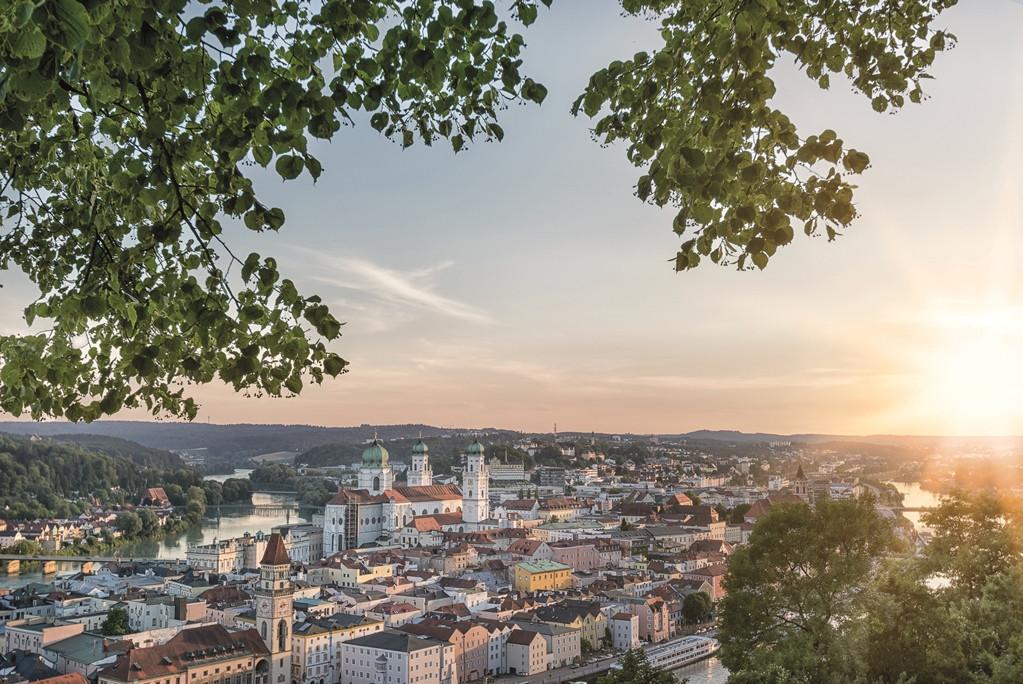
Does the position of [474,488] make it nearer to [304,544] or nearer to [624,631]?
[304,544]

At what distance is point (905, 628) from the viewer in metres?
5.65

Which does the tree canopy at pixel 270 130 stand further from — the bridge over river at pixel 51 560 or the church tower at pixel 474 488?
the church tower at pixel 474 488

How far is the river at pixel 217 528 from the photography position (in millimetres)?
27712

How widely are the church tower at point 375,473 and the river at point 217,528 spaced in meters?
5.48

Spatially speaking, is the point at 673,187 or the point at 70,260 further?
the point at 70,260

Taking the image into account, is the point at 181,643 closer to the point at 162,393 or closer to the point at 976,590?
the point at 976,590

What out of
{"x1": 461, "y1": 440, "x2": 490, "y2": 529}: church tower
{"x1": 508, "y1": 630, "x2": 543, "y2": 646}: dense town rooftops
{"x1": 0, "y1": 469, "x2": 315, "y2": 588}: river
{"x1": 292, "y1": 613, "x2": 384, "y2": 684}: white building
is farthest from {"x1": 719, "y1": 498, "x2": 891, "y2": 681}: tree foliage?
{"x1": 461, "y1": 440, "x2": 490, "y2": 529}: church tower

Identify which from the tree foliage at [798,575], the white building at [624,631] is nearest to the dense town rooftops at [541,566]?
the white building at [624,631]

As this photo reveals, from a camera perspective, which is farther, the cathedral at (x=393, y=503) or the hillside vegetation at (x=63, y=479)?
the hillside vegetation at (x=63, y=479)

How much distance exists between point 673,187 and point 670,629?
1906 cm

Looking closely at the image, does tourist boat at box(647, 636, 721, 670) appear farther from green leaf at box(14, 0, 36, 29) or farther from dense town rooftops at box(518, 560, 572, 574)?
green leaf at box(14, 0, 36, 29)

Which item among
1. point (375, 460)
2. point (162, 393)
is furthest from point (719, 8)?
point (375, 460)

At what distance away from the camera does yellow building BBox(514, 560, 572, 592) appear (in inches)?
880

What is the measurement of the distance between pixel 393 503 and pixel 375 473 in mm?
2293
